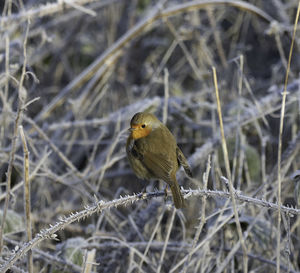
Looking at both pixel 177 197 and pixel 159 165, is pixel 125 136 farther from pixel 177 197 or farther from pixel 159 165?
pixel 177 197

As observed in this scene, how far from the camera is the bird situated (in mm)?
2750

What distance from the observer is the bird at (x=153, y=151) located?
2.75 meters

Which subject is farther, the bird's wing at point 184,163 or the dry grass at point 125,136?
the bird's wing at point 184,163

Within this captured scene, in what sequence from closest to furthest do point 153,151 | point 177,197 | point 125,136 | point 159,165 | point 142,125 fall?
point 177,197 < point 159,165 < point 153,151 < point 142,125 < point 125,136

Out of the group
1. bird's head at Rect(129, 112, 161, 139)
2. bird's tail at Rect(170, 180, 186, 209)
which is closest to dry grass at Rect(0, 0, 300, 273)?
bird's tail at Rect(170, 180, 186, 209)

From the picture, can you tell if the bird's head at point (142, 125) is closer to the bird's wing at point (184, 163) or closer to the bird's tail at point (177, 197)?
the bird's wing at point (184, 163)

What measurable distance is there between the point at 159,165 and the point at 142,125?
0.38 m

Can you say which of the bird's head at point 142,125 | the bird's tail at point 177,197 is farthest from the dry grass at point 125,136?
the bird's head at point 142,125

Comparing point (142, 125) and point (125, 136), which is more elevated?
point (142, 125)

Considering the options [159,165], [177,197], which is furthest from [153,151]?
[177,197]

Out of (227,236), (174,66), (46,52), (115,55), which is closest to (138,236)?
(227,236)

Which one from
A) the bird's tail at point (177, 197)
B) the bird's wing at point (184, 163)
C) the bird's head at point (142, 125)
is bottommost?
the bird's tail at point (177, 197)

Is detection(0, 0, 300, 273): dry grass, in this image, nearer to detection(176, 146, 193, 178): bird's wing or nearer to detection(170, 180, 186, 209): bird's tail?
detection(170, 180, 186, 209): bird's tail

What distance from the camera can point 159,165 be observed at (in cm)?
276
